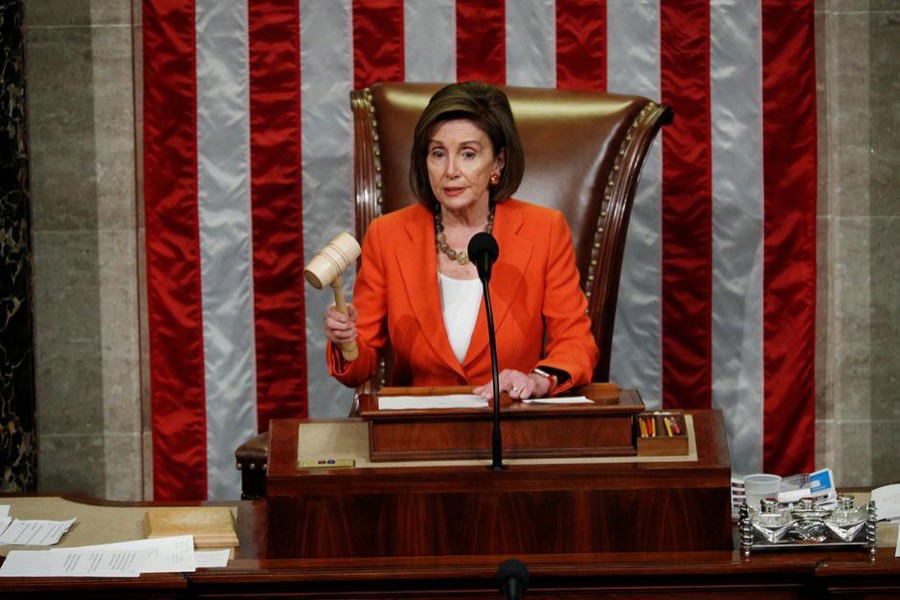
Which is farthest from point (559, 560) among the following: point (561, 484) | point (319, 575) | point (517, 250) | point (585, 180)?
point (585, 180)

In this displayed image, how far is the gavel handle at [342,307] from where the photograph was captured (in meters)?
2.84

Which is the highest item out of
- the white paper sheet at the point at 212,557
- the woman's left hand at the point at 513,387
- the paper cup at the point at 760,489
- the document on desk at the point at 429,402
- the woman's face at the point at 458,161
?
the woman's face at the point at 458,161

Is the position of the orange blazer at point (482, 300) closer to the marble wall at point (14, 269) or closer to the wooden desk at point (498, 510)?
the wooden desk at point (498, 510)

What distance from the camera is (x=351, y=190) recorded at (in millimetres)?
4629

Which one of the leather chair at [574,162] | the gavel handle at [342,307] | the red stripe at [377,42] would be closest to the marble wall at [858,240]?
the leather chair at [574,162]

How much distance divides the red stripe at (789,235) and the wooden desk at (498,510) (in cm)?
219

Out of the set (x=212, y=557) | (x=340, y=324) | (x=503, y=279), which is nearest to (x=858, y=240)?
(x=503, y=279)

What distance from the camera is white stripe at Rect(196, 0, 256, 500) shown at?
455 centimetres

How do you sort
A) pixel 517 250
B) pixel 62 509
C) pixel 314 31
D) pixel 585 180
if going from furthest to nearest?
1. pixel 314 31
2. pixel 585 180
3. pixel 517 250
4. pixel 62 509

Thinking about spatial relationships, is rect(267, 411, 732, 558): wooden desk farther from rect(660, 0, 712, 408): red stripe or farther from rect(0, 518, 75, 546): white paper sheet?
rect(660, 0, 712, 408): red stripe

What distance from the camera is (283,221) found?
4.61 metres

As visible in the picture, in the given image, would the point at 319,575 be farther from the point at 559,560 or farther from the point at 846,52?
the point at 846,52

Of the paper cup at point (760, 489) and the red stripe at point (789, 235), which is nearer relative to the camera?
the paper cup at point (760, 489)

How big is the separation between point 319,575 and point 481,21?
2611mm
